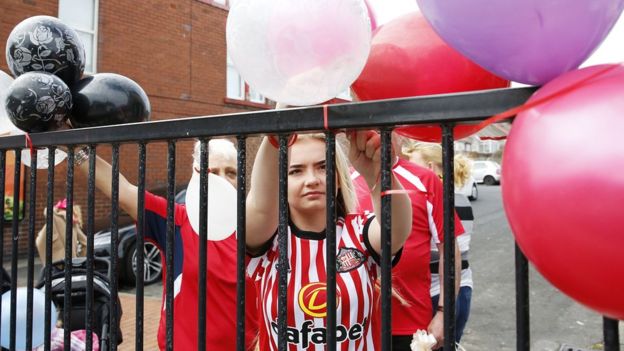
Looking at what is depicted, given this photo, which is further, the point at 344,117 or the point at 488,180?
the point at 488,180

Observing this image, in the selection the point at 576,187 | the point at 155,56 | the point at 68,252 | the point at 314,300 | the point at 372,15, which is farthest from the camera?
the point at 155,56

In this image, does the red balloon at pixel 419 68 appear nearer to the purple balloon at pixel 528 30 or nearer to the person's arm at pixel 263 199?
the purple balloon at pixel 528 30

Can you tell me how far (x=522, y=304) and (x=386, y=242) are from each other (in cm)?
30

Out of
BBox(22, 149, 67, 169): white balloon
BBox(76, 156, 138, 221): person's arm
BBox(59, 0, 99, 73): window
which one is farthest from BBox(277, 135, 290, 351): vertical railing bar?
BBox(59, 0, 99, 73): window

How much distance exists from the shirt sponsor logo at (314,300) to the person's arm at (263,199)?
209mm

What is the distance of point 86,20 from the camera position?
9453 mm

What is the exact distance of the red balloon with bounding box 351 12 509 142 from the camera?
1070 millimetres

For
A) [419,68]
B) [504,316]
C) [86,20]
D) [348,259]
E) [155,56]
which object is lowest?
[504,316]

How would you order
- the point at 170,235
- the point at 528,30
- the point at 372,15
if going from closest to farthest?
the point at 528,30, the point at 372,15, the point at 170,235

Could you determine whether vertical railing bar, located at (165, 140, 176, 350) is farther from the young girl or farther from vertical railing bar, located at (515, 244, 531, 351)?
vertical railing bar, located at (515, 244, 531, 351)

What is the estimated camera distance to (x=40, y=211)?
8.42 meters

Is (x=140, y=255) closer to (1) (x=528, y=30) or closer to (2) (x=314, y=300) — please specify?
(2) (x=314, y=300)

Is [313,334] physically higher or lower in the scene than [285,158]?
lower

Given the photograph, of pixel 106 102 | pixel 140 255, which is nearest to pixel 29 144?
pixel 106 102
